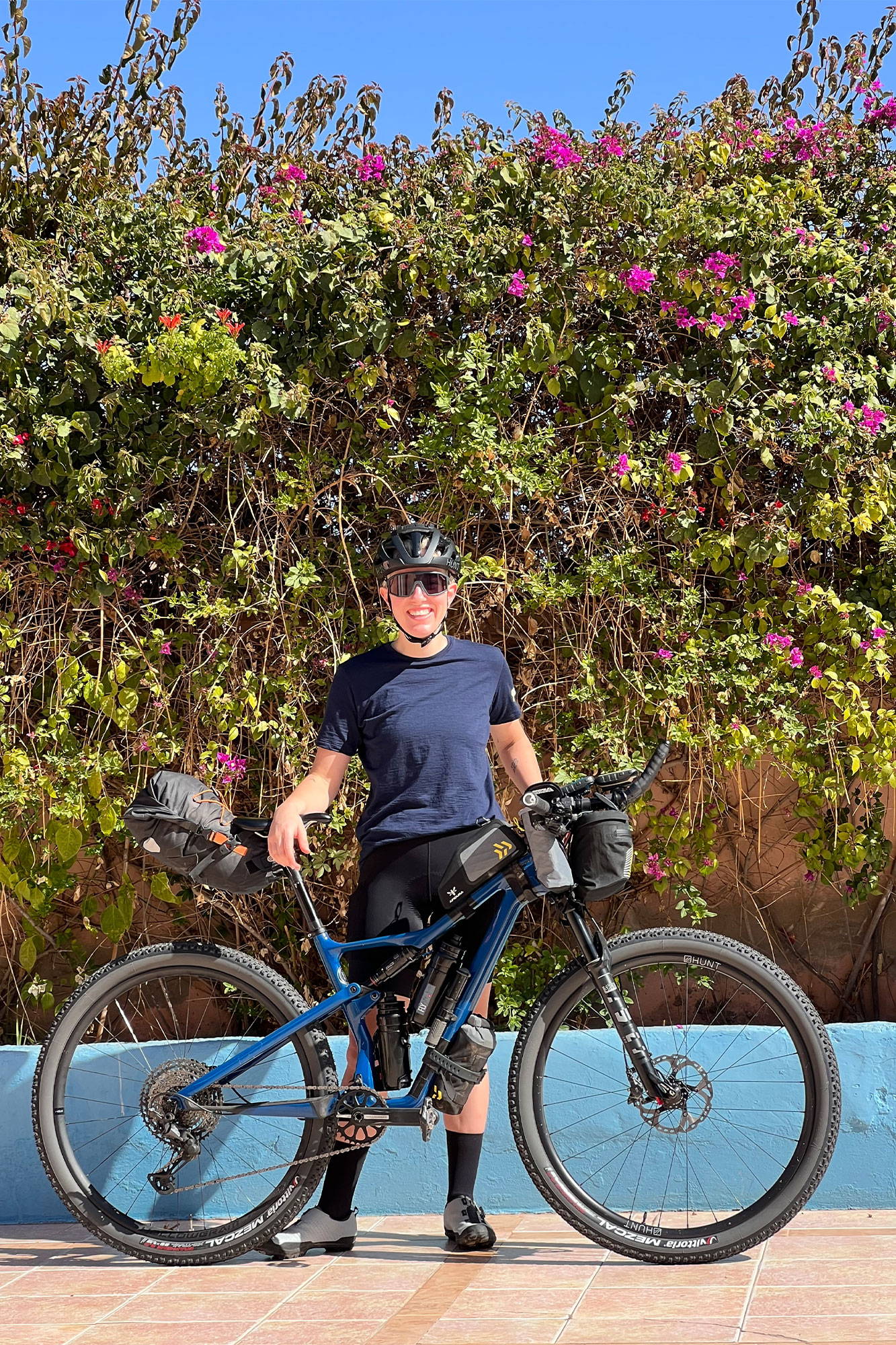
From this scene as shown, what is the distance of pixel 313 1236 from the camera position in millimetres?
3740

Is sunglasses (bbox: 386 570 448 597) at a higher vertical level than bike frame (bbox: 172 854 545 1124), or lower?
higher

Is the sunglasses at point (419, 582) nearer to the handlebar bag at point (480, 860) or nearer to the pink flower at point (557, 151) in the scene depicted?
the handlebar bag at point (480, 860)

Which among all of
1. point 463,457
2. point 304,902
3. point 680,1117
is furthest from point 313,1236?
point 463,457

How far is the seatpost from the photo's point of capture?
12.2 feet

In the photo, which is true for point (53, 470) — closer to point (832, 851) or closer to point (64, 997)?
point (64, 997)

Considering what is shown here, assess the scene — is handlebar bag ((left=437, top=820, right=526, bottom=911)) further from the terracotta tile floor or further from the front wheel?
the terracotta tile floor

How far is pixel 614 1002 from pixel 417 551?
136cm

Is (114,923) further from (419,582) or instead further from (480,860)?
(419,582)

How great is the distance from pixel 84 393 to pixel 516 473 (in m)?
1.50

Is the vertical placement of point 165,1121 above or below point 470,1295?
above

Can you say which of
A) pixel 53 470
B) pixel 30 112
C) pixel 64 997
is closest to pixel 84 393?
pixel 53 470

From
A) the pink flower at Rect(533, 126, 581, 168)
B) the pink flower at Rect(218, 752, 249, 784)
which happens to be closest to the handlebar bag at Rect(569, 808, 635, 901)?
the pink flower at Rect(218, 752, 249, 784)

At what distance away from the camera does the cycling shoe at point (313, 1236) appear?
371cm

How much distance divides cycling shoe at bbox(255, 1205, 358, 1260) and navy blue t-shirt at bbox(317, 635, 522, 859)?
1.06 meters
